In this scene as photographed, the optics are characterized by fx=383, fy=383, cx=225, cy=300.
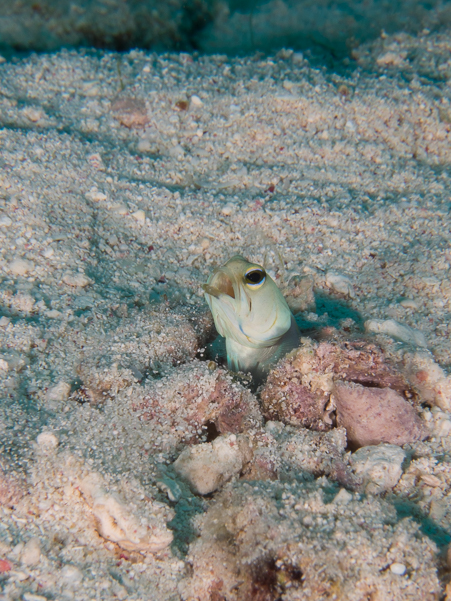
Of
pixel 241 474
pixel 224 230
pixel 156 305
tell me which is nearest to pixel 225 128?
pixel 224 230

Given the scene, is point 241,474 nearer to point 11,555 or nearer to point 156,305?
point 11,555

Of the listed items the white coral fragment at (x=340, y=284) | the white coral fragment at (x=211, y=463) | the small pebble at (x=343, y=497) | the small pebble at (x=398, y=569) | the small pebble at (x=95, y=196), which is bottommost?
the small pebble at (x=398, y=569)

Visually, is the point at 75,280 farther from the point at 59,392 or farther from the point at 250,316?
the point at 250,316

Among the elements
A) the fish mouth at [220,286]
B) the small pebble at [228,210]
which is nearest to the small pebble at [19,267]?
the fish mouth at [220,286]

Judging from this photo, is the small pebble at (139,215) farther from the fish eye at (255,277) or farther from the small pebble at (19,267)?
the fish eye at (255,277)

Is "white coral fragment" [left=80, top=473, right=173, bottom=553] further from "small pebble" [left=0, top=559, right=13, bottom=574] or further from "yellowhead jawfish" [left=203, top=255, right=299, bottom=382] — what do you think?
"yellowhead jawfish" [left=203, top=255, right=299, bottom=382]

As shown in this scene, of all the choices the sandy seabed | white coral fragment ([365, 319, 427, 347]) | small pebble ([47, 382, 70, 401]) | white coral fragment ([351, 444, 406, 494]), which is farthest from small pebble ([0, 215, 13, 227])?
white coral fragment ([351, 444, 406, 494])

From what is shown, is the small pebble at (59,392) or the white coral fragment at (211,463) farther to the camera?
the small pebble at (59,392)

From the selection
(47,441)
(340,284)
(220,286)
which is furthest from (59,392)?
(340,284)
